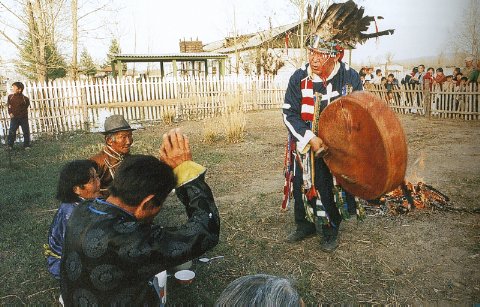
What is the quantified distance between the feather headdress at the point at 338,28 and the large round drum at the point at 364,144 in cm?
77

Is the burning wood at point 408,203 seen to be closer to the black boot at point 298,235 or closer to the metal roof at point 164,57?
the black boot at point 298,235

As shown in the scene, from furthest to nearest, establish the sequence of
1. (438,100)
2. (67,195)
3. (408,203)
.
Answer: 1. (438,100)
2. (408,203)
3. (67,195)

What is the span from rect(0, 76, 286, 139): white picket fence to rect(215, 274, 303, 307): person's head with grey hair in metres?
9.54

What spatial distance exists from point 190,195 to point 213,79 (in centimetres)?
1653

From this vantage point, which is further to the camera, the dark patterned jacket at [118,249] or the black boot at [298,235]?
the black boot at [298,235]

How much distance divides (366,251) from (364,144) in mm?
1417

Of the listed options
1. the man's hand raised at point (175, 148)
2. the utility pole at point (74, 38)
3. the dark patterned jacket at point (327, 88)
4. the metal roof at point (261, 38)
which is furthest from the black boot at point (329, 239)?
the metal roof at point (261, 38)

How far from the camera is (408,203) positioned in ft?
14.9

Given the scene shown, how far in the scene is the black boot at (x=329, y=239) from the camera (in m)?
3.67

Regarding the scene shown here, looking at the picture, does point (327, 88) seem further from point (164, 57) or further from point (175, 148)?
point (164, 57)

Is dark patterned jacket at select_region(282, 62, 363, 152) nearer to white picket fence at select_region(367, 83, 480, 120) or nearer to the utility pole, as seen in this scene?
white picket fence at select_region(367, 83, 480, 120)

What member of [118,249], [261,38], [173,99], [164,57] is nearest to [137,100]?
[173,99]

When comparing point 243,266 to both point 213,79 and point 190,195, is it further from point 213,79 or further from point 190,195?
point 213,79

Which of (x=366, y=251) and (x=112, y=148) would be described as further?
(x=112, y=148)
